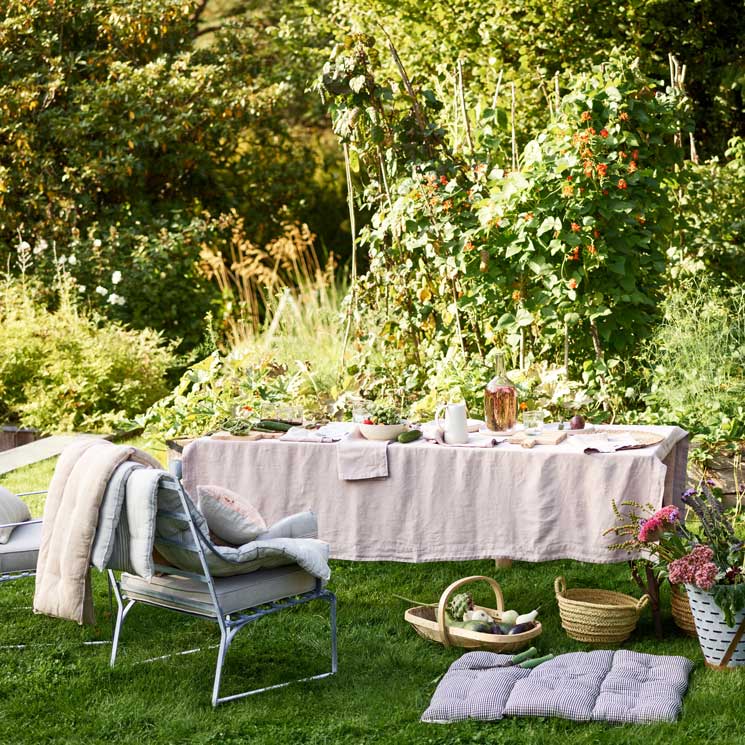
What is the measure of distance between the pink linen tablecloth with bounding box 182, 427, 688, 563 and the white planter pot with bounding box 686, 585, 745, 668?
447mm

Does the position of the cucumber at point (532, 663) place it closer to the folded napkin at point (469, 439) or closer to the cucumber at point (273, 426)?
the folded napkin at point (469, 439)

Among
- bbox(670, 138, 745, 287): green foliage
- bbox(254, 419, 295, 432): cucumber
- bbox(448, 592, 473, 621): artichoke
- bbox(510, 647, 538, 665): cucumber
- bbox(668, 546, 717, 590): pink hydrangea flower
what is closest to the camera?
bbox(668, 546, 717, 590): pink hydrangea flower

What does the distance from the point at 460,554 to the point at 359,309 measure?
2.87 m

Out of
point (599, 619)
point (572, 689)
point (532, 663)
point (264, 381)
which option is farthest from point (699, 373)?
point (572, 689)

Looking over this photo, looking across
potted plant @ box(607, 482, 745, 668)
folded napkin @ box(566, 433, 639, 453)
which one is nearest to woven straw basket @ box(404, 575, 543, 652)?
potted plant @ box(607, 482, 745, 668)

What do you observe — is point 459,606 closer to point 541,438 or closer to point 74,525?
point 541,438

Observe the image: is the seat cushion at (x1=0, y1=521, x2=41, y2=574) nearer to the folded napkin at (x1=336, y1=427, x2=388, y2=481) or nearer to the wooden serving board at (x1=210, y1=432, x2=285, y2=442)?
the wooden serving board at (x1=210, y1=432, x2=285, y2=442)

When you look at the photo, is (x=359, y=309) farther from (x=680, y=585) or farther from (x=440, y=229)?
(x=680, y=585)

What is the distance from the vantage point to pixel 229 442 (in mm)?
4469

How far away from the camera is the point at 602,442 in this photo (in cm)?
410

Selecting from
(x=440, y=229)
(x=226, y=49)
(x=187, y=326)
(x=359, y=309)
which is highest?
(x=226, y=49)

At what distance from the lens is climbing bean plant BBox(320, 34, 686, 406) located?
18.2 feet

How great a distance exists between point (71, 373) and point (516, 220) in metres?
3.61

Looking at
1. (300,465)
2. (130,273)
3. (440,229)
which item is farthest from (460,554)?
(130,273)
